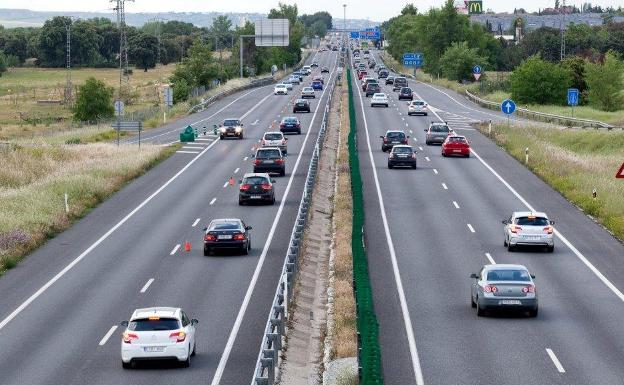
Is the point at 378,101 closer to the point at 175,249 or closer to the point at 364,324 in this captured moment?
the point at 175,249

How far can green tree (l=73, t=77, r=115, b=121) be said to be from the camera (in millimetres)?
112812

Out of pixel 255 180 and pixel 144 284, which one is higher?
pixel 255 180

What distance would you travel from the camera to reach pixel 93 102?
113062mm

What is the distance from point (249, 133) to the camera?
9188cm

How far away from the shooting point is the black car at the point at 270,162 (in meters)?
64.1

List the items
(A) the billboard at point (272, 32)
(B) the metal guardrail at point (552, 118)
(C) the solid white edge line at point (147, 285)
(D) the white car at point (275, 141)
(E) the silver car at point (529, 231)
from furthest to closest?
(A) the billboard at point (272, 32)
(B) the metal guardrail at point (552, 118)
(D) the white car at point (275, 141)
(E) the silver car at point (529, 231)
(C) the solid white edge line at point (147, 285)

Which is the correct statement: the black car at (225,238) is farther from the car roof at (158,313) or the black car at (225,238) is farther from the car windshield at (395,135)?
the car windshield at (395,135)

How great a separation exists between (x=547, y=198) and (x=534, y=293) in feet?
83.9

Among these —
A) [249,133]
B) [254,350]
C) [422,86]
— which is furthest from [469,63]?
[254,350]

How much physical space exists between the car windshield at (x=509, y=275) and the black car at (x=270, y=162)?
1349 inches

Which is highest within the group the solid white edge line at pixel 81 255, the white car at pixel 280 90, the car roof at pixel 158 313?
the car roof at pixel 158 313

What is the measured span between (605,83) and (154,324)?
373ft

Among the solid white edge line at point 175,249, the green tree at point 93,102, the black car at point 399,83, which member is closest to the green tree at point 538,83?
the black car at point 399,83

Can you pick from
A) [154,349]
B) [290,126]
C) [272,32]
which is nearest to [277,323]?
[154,349]
